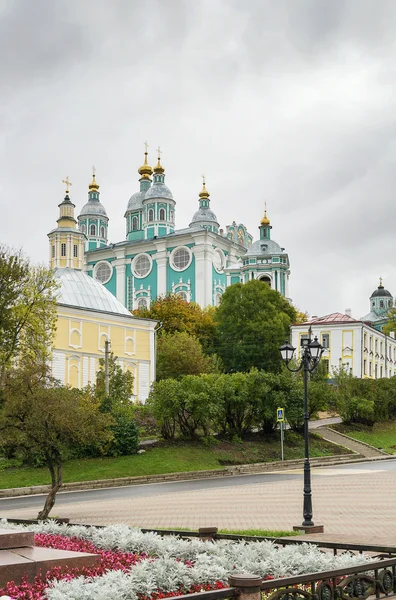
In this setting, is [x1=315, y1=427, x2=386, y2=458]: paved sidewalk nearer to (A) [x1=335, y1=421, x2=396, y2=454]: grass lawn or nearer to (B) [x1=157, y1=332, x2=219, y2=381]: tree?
(A) [x1=335, y1=421, x2=396, y2=454]: grass lawn

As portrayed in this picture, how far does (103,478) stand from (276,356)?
1608 inches

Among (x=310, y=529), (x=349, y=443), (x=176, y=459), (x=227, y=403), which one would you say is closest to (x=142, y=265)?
(x=349, y=443)

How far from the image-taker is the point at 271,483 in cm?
2998

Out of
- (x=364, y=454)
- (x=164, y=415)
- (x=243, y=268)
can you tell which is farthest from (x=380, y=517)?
(x=243, y=268)

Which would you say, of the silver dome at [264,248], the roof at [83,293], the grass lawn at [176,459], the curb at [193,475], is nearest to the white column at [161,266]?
the silver dome at [264,248]

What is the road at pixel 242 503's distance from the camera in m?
17.9

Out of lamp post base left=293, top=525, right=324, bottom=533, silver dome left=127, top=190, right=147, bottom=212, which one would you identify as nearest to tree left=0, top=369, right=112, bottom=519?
lamp post base left=293, top=525, right=324, bottom=533

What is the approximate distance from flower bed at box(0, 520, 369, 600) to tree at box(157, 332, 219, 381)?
5017cm

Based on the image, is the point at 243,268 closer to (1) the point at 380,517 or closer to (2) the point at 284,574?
(1) the point at 380,517

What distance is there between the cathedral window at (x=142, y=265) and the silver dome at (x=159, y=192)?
8.38m

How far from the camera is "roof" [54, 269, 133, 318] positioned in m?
64.1

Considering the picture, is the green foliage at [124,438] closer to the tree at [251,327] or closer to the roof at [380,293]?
the tree at [251,327]

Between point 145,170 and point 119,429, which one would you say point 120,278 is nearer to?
point 145,170

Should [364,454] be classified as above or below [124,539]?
below
